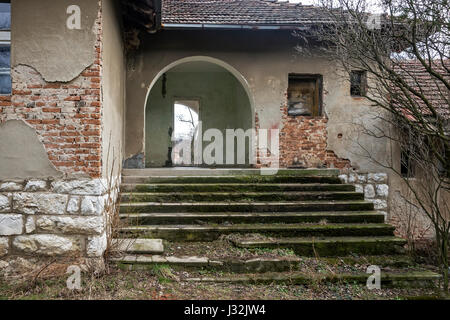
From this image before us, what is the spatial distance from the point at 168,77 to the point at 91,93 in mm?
6537

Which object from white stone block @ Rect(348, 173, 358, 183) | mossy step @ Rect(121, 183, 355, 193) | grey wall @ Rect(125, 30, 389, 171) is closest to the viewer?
mossy step @ Rect(121, 183, 355, 193)

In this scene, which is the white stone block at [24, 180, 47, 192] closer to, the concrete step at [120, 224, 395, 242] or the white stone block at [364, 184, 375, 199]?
the concrete step at [120, 224, 395, 242]

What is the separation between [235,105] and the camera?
34.1 ft

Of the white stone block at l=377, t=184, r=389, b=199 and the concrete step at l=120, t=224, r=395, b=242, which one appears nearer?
the concrete step at l=120, t=224, r=395, b=242

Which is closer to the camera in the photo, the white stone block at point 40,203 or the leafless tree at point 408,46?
the white stone block at point 40,203

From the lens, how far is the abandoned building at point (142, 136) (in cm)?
380

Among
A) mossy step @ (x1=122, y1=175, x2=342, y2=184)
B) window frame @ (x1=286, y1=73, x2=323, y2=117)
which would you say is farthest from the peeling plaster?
window frame @ (x1=286, y1=73, x2=323, y2=117)

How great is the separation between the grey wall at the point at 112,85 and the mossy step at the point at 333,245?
235 centimetres

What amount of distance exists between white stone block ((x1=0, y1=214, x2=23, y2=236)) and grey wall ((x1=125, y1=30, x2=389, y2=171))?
112 inches

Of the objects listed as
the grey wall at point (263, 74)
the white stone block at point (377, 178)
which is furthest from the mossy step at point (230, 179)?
the white stone block at point (377, 178)

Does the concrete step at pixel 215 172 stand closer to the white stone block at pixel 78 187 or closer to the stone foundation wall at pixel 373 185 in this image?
the stone foundation wall at pixel 373 185

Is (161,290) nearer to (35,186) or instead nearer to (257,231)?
(257,231)

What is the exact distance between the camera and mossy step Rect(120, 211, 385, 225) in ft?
16.1

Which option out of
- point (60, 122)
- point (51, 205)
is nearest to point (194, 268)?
point (51, 205)
